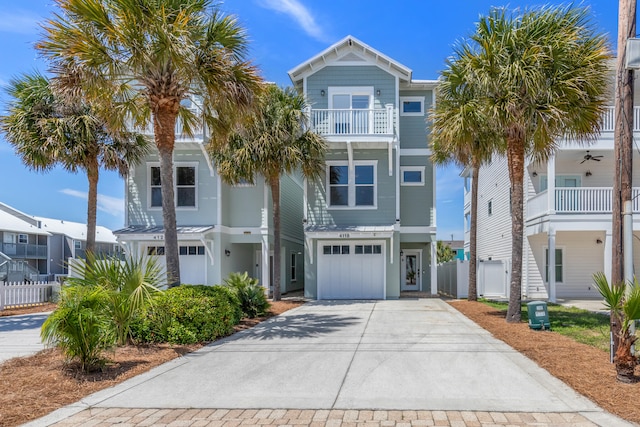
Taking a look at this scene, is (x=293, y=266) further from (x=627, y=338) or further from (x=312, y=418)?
(x=312, y=418)

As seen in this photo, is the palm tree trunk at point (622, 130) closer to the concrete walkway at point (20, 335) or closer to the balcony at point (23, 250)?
the concrete walkway at point (20, 335)

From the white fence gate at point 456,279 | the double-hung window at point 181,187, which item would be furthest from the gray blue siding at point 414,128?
the double-hung window at point 181,187

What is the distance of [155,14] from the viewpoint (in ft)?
30.6

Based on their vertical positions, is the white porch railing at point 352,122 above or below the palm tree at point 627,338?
Answer: above

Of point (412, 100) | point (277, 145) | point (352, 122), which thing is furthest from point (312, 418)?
point (412, 100)

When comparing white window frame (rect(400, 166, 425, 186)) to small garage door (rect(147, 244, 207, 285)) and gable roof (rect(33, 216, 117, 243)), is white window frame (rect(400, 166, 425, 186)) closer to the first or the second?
small garage door (rect(147, 244, 207, 285))

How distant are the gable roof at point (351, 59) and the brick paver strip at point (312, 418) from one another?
53.0 feet

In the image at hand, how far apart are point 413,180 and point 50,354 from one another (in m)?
15.5

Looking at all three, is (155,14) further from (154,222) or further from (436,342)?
(154,222)

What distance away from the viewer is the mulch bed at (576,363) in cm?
550

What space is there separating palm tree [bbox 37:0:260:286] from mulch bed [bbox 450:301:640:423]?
7.43 metres

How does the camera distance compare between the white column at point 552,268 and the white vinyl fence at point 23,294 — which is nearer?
the white vinyl fence at point 23,294

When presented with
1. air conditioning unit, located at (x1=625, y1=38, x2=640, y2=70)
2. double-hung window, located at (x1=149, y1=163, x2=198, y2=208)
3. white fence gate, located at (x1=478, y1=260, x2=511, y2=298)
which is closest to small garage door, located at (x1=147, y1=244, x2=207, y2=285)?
double-hung window, located at (x1=149, y1=163, x2=198, y2=208)

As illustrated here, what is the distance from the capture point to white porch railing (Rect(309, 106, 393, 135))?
60.7 ft
